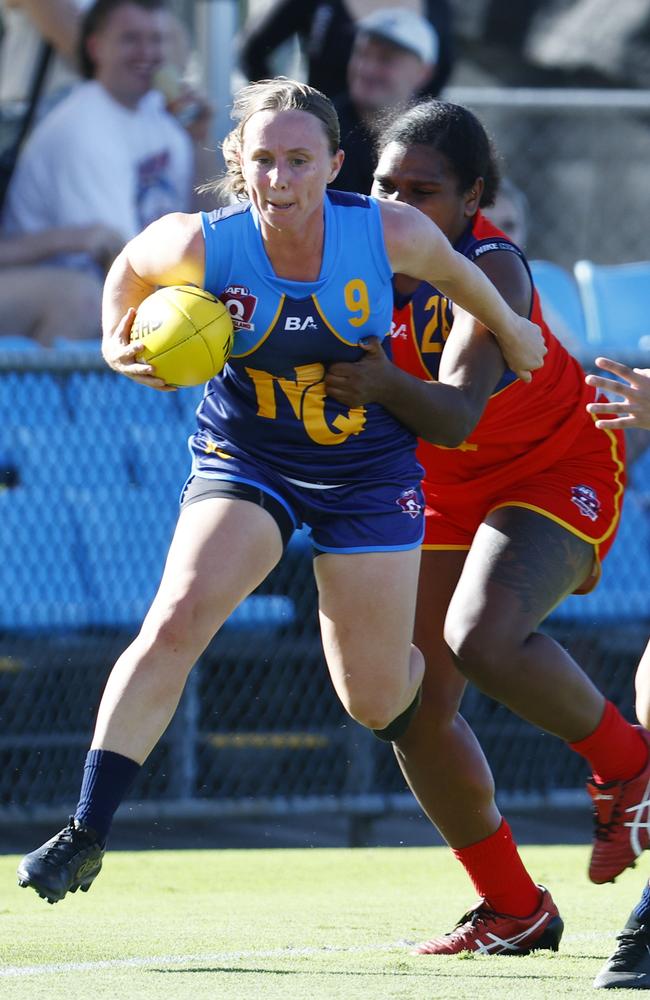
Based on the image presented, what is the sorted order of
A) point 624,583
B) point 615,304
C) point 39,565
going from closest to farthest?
point 39,565 → point 624,583 → point 615,304

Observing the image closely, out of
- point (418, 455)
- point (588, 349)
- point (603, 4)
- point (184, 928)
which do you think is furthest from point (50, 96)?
point (603, 4)

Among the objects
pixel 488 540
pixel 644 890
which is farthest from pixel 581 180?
pixel 644 890

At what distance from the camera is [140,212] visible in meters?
8.64

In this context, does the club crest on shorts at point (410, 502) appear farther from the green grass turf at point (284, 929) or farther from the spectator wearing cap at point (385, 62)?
the spectator wearing cap at point (385, 62)

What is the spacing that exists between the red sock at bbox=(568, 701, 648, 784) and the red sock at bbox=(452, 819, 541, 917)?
33cm

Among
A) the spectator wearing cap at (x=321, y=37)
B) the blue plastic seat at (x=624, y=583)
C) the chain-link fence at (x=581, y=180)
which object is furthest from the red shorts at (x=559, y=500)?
the chain-link fence at (x=581, y=180)

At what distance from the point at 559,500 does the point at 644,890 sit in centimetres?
118

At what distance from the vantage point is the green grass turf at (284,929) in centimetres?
390

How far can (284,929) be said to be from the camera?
16.2 ft

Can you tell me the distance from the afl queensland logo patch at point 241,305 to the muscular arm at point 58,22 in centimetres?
499

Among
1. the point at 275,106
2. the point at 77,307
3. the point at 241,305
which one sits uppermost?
the point at 275,106

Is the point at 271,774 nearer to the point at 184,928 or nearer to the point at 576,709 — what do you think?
the point at 184,928

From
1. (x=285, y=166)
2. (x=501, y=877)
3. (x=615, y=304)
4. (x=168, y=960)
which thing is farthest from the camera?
(x=615, y=304)

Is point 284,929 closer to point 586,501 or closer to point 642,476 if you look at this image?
point 586,501
